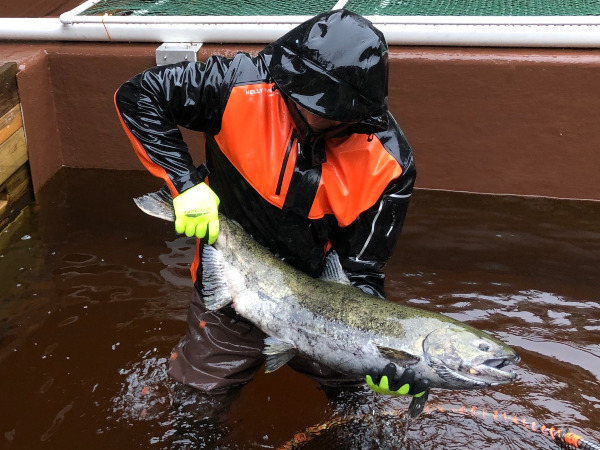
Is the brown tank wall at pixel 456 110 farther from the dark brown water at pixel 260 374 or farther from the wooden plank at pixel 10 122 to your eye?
the dark brown water at pixel 260 374

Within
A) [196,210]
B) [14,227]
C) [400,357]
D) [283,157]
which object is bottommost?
[14,227]

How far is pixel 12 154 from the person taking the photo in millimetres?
5238

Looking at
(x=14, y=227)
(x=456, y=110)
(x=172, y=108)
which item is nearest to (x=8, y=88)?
(x=14, y=227)

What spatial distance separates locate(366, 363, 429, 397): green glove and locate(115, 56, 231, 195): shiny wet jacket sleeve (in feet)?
3.65

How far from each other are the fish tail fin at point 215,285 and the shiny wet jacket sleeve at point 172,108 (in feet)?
1.10

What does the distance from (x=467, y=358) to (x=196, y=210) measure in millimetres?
1217

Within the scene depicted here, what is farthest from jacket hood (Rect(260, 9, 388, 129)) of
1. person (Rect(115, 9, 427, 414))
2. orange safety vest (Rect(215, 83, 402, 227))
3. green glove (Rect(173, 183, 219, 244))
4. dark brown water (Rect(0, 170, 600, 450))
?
dark brown water (Rect(0, 170, 600, 450))

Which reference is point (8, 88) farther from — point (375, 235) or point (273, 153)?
point (375, 235)

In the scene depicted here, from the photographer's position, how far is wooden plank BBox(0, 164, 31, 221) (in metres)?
5.22

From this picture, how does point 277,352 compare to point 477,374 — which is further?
point 277,352

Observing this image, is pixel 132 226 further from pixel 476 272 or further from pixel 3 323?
pixel 476 272

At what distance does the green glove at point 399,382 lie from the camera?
2.72 m

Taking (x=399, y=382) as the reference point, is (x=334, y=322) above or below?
above

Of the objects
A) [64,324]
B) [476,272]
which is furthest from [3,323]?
[476,272]
